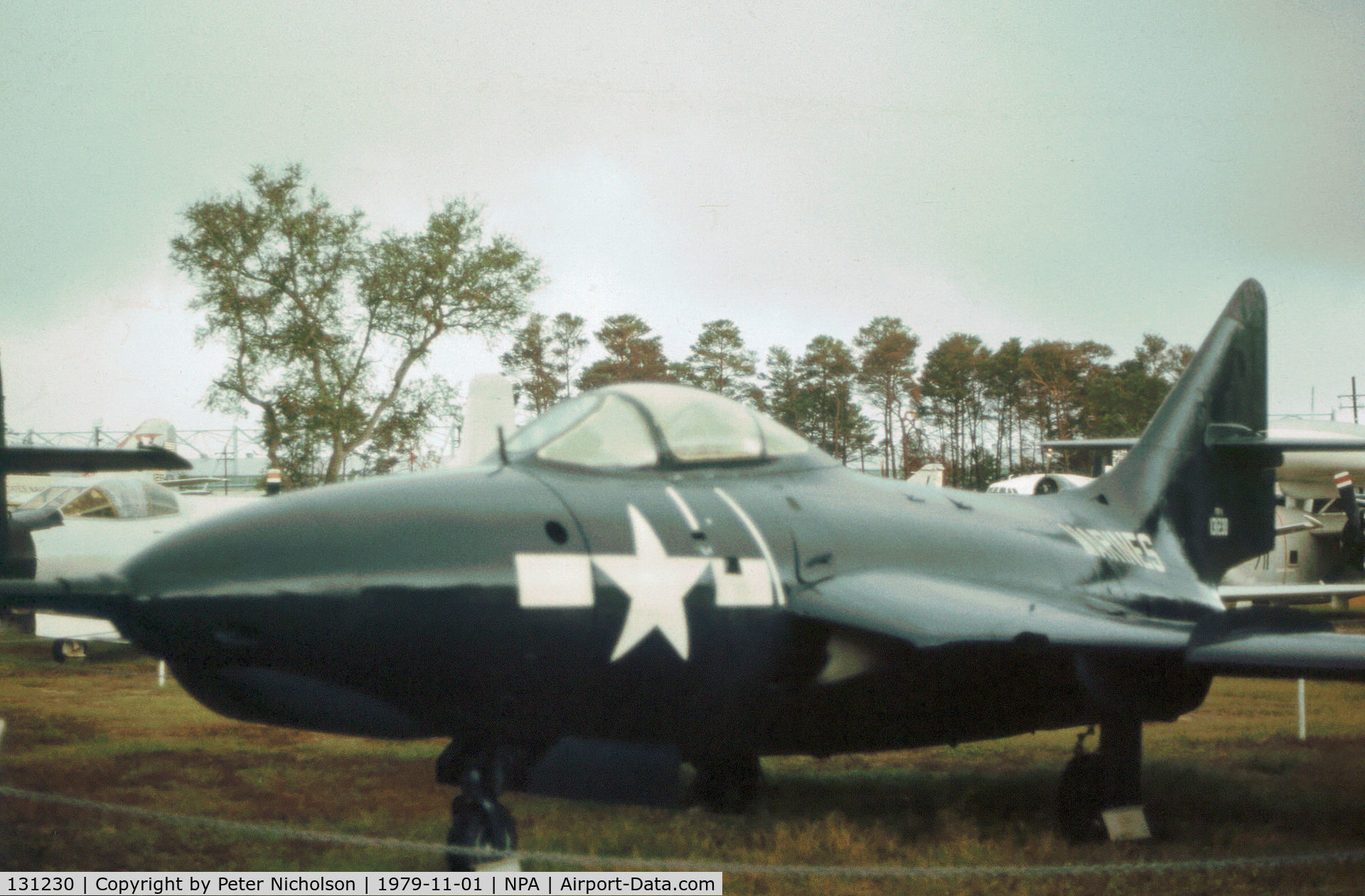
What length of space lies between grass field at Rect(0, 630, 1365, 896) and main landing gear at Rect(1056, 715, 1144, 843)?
0.16 m

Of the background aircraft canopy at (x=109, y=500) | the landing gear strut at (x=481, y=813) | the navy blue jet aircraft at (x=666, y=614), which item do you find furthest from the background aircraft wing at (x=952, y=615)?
the background aircraft canopy at (x=109, y=500)

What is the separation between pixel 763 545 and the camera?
4.37 m

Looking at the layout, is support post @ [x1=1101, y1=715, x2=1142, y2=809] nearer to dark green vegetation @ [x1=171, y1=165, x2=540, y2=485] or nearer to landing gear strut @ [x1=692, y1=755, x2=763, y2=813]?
landing gear strut @ [x1=692, y1=755, x2=763, y2=813]

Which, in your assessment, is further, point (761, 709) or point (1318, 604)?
point (1318, 604)

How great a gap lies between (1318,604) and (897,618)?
80.5ft

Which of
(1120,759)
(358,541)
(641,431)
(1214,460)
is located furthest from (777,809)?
(1214,460)

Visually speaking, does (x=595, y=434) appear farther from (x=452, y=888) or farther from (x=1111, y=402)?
(x=1111, y=402)

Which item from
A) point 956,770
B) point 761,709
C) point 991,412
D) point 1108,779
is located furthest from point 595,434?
point 991,412

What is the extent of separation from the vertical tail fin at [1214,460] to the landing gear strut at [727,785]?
326 cm

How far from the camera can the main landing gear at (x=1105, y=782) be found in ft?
19.2

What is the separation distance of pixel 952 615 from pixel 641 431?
1.56 m

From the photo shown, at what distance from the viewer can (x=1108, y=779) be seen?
5871mm

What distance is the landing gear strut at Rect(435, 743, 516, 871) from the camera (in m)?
3.84

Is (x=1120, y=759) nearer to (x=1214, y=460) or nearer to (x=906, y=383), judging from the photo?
(x=1214, y=460)
